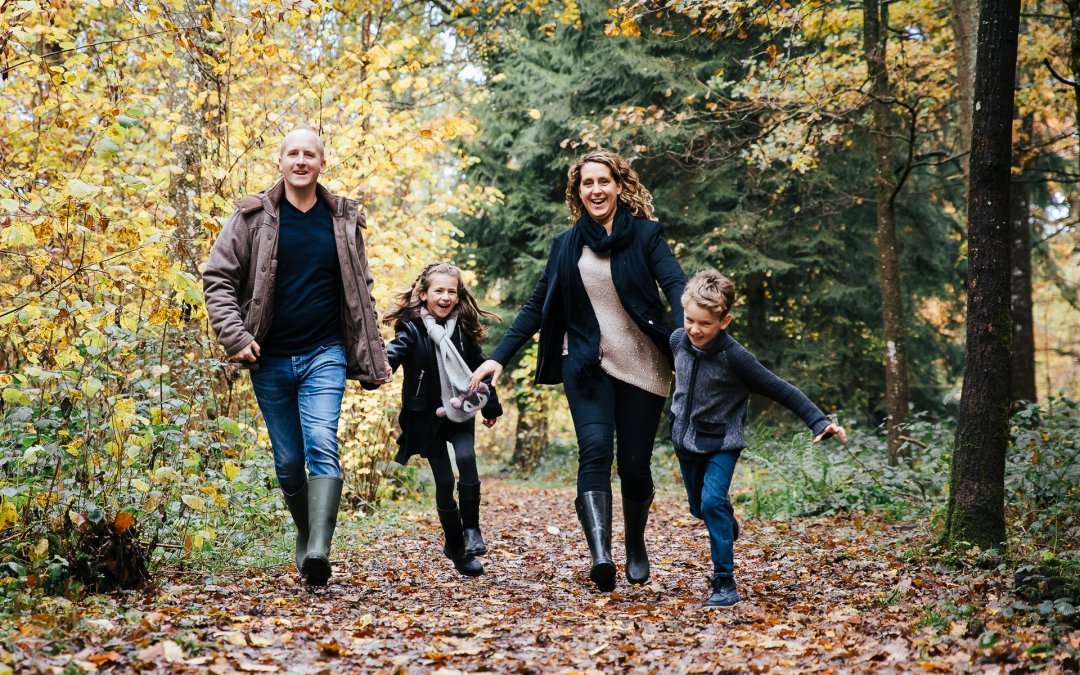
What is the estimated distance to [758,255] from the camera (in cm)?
1398

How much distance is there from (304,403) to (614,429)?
167cm

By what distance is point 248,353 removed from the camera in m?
4.45

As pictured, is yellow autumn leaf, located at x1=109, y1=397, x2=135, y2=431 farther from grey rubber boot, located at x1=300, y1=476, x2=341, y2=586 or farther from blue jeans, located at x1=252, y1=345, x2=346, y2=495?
grey rubber boot, located at x1=300, y1=476, x2=341, y2=586

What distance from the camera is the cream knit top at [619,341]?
4938 mm

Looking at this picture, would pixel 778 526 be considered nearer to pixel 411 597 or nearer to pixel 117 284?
pixel 411 597

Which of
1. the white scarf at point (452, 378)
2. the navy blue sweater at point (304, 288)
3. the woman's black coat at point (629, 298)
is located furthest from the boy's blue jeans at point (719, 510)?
the navy blue sweater at point (304, 288)

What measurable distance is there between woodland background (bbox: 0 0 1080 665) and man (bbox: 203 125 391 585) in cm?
30

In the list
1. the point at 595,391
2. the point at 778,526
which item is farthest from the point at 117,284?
the point at 778,526

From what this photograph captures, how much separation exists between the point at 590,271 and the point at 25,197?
2.93m

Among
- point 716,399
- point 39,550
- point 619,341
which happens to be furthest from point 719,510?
point 39,550

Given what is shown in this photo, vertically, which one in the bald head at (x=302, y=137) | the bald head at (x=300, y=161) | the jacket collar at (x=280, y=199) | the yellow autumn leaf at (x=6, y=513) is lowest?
the yellow autumn leaf at (x=6, y=513)

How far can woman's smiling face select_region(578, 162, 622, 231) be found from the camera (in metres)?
5.03

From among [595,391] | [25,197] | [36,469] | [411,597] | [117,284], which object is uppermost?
[25,197]

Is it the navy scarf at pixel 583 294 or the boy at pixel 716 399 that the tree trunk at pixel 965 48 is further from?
the boy at pixel 716 399
